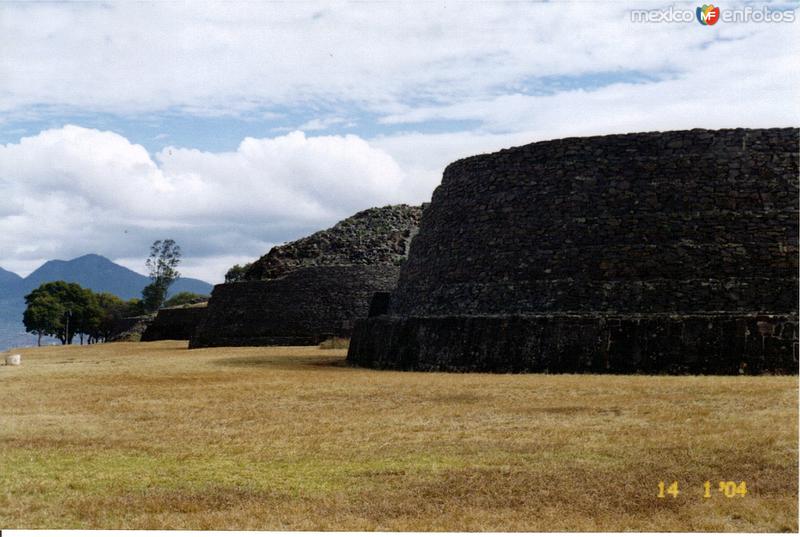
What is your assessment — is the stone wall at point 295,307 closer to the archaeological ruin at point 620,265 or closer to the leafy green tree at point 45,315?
the archaeological ruin at point 620,265

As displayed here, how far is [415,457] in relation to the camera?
865 centimetres

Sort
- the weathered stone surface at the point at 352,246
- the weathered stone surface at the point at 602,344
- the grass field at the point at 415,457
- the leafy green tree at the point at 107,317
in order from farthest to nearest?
the leafy green tree at the point at 107,317 < the weathered stone surface at the point at 352,246 < the weathered stone surface at the point at 602,344 < the grass field at the point at 415,457

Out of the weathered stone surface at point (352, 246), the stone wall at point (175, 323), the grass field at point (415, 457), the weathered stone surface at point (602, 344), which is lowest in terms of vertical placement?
the grass field at point (415, 457)

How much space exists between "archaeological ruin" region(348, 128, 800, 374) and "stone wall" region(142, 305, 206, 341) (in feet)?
102

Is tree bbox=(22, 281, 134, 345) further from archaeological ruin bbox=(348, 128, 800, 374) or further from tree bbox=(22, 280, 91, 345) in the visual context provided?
archaeological ruin bbox=(348, 128, 800, 374)

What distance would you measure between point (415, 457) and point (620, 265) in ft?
35.0

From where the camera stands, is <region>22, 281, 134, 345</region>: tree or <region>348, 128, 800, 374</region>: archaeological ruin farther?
<region>22, 281, 134, 345</region>: tree

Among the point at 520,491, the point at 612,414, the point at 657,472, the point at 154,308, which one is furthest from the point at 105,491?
the point at 154,308

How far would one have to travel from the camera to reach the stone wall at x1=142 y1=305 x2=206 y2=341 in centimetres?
5100

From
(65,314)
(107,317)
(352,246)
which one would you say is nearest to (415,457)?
(352,246)
